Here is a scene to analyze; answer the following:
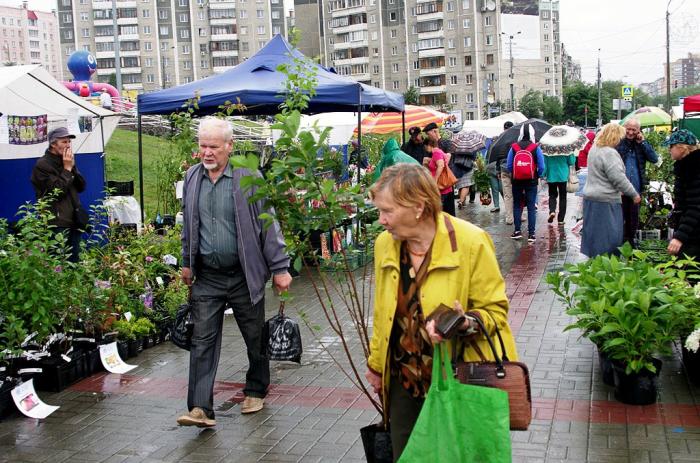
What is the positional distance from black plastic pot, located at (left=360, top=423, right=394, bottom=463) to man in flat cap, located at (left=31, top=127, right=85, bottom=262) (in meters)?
5.87

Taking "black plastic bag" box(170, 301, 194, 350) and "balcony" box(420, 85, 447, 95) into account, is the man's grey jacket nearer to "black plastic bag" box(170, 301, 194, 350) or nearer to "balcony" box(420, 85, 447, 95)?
"black plastic bag" box(170, 301, 194, 350)

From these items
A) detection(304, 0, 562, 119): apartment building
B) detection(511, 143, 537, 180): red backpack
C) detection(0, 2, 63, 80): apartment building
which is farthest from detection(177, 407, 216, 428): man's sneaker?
detection(0, 2, 63, 80): apartment building

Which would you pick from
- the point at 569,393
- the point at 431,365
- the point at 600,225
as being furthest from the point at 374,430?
the point at 600,225

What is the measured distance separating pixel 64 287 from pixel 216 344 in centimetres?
172

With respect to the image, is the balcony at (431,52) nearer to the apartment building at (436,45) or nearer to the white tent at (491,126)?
the apartment building at (436,45)

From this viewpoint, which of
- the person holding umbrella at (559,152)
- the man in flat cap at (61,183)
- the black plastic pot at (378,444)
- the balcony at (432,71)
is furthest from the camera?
the balcony at (432,71)

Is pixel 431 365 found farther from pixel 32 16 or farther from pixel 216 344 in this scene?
pixel 32 16

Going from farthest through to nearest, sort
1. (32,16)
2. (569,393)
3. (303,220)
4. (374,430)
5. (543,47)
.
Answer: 1. (32,16)
2. (543,47)
3. (569,393)
4. (303,220)
5. (374,430)

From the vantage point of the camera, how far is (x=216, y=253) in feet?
17.8

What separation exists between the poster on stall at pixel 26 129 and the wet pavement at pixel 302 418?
555 cm

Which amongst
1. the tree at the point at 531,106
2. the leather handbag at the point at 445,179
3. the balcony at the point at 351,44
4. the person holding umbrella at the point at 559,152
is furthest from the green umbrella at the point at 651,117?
the balcony at the point at 351,44

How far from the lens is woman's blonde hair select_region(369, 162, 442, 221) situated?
341 cm

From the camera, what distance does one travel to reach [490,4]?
368 ft

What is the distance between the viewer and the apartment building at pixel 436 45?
112938mm
